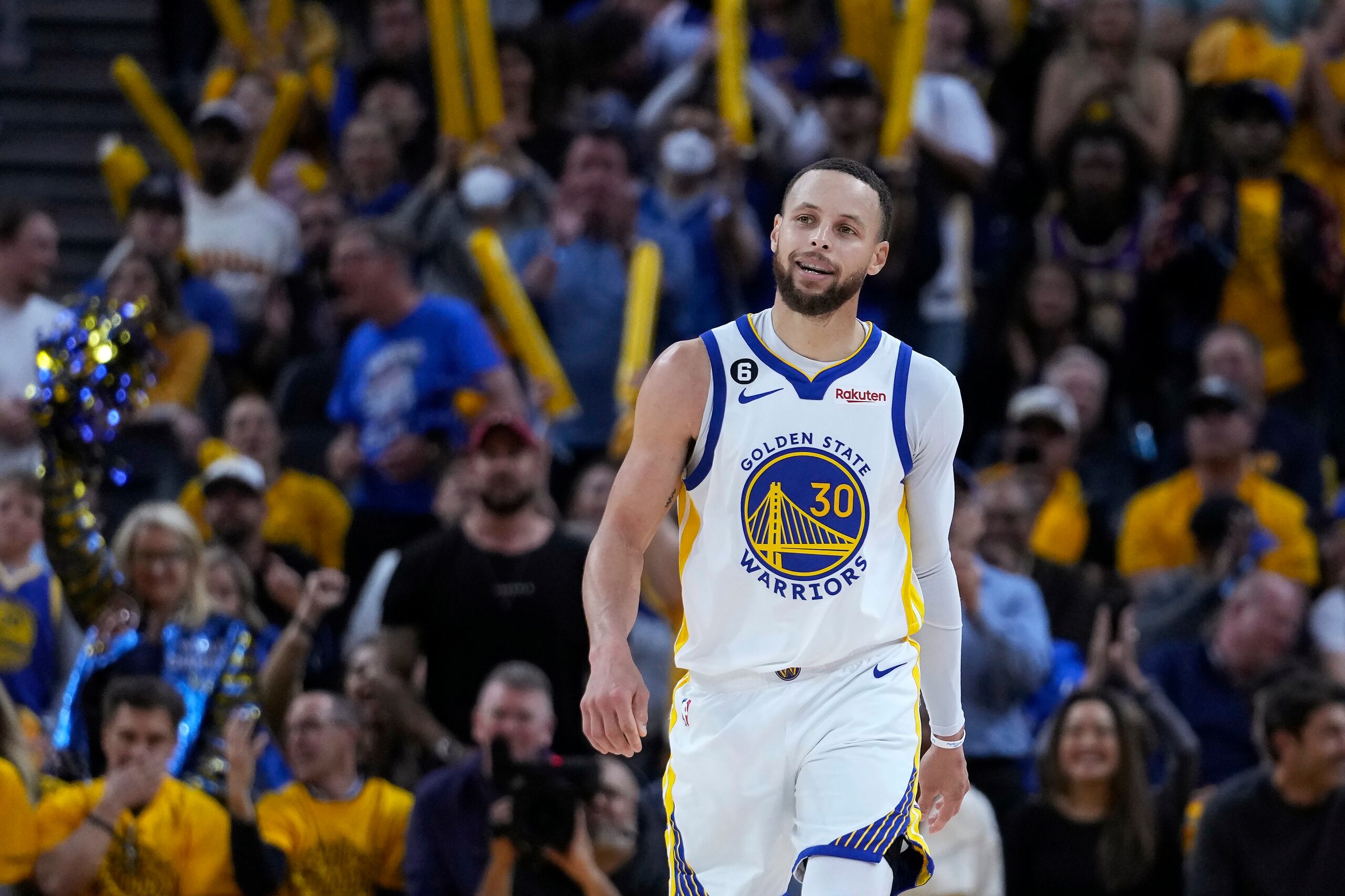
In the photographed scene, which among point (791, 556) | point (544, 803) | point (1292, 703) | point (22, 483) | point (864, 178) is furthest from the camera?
point (22, 483)

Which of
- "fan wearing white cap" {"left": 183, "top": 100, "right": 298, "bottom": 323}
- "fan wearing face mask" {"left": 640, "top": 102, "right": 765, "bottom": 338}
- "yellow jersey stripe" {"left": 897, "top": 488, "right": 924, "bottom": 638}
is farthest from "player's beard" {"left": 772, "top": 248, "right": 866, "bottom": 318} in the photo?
"fan wearing white cap" {"left": 183, "top": 100, "right": 298, "bottom": 323}

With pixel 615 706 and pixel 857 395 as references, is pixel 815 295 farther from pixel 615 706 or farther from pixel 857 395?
pixel 615 706

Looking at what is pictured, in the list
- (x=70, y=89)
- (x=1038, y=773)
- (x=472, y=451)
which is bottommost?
(x=1038, y=773)

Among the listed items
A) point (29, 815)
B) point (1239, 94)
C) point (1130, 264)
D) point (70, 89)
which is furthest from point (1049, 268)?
point (70, 89)

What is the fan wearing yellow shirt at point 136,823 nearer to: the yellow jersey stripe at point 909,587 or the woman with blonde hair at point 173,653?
the woman with blonde hair at point 173,653

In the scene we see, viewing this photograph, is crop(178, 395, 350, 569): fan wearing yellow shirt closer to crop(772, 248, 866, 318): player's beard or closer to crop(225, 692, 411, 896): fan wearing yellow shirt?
crop(225, 692, 411, 896): fan wearing yellow shirt

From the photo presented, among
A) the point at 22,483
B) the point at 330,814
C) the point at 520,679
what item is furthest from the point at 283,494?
the point at 520,679

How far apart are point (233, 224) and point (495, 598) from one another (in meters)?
4.17

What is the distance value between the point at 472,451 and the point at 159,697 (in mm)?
1501

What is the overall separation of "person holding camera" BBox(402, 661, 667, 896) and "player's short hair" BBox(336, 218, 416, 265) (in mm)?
2572

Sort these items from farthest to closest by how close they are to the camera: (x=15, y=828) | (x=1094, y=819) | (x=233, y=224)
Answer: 1. (x=233, y=224)
2. (x=1094, y=819)
3. (x=15, y=828)

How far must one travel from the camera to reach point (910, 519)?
447 centimetres

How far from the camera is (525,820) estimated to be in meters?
6.34

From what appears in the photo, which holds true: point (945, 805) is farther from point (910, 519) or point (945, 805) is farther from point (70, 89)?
point (70, 89)
